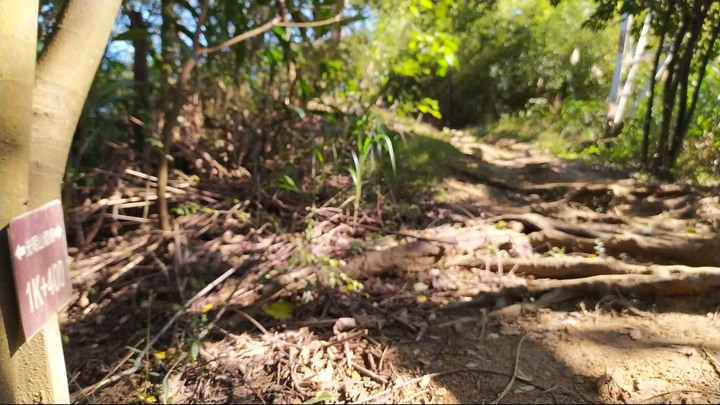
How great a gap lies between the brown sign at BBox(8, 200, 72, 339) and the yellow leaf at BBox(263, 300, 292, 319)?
1.55 m

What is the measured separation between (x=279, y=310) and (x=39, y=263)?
1743 millimetres

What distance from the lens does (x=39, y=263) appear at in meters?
1.11

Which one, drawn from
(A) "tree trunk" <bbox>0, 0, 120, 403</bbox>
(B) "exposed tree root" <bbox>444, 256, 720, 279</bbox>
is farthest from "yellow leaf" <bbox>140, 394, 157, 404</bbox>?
(B) "exposed tree root" <bbox>444, 256, 720, 279</bbox>

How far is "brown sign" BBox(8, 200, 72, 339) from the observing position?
1039 mm

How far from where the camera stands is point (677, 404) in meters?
1.79

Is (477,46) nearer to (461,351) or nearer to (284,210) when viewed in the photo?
(284,210)

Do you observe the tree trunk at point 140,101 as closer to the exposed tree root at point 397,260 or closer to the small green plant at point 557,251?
the exposed tree root at point 397,260

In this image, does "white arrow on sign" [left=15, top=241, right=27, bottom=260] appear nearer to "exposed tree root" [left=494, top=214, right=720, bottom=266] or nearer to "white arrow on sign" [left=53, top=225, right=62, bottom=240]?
"white arrow on sign" [left=53, top=225, right=62, bottom=240]

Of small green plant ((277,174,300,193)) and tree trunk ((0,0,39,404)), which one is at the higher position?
tree trunk ((0,0,39,404))

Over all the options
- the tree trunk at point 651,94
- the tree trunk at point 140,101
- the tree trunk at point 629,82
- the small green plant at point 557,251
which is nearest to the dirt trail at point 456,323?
the small green plant at point 557,251

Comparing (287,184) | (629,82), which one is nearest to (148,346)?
(287,184)

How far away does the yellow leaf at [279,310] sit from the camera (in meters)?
2.71

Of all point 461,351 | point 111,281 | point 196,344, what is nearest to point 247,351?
point 196,344

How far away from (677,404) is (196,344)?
2.10 m
